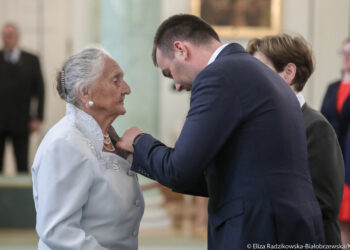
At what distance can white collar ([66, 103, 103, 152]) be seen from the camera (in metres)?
2.50

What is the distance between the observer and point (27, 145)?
8.04 meters

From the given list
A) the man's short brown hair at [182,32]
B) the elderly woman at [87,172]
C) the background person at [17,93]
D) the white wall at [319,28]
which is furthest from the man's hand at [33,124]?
the man's short brown hair at [182,32]

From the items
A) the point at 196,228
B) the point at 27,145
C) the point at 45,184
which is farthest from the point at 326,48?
the point at 45,184

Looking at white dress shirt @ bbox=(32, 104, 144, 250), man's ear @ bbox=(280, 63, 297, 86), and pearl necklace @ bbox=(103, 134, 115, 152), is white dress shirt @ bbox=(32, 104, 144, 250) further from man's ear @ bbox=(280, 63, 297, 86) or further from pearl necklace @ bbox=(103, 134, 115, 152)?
man's ear @ bbox=(280, 63, 297, 86)

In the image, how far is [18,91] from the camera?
7.90 meters

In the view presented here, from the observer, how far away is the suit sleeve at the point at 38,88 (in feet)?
26.1

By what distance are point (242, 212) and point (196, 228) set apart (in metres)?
5.18

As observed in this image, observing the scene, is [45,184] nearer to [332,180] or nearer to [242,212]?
[242,212]

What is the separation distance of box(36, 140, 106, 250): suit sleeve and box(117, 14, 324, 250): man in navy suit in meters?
0.32

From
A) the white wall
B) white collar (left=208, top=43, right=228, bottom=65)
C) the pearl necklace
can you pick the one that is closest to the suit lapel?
white collar (left=208, top=43, right=228, bottom=65)

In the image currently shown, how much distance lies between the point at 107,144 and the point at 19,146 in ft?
18.7

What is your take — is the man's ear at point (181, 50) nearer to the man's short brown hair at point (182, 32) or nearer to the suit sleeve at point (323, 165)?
the man's short brown hair at point (182, 32)

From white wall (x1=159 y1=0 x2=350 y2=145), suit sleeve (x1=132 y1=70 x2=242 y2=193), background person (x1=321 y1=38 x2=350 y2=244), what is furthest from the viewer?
white wall (x1=159 y1=0 x2=350 y2=145)

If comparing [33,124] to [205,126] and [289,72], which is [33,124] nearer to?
[289,72]
